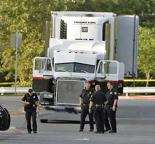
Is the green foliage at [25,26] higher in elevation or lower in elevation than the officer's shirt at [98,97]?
higher

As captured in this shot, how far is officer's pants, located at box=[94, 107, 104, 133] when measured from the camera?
2375cm

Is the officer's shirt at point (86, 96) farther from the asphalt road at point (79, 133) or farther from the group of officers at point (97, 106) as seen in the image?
the asphalt road at point (79, 133)

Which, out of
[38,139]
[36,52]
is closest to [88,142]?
[38,139]

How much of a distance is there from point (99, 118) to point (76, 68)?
441 cm

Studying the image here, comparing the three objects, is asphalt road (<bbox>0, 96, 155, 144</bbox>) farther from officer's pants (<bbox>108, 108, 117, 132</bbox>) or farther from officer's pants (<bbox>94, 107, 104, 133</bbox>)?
officer's pants (<bbox>94, 107, 104, 133</bbox>)

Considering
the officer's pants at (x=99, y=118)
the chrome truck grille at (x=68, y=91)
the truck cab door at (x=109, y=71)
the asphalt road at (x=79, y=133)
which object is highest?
the truck cab door at (x=109, y=71)

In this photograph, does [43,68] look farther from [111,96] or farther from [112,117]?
[112,117]

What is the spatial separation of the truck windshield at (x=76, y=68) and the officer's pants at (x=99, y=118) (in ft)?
13.5

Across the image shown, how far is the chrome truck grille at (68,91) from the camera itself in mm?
27219

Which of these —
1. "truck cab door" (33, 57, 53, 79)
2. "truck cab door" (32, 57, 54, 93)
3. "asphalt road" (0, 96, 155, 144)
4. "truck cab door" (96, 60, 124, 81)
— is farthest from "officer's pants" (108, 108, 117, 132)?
"truck cab door" (33, 57, 53, 79)

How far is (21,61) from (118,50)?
16814mm

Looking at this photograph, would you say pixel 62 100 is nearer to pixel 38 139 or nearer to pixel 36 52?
pixel 38 139

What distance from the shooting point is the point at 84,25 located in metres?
29.2

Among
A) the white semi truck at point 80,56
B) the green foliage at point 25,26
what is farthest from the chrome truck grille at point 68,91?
the green foliage at point 25,26
